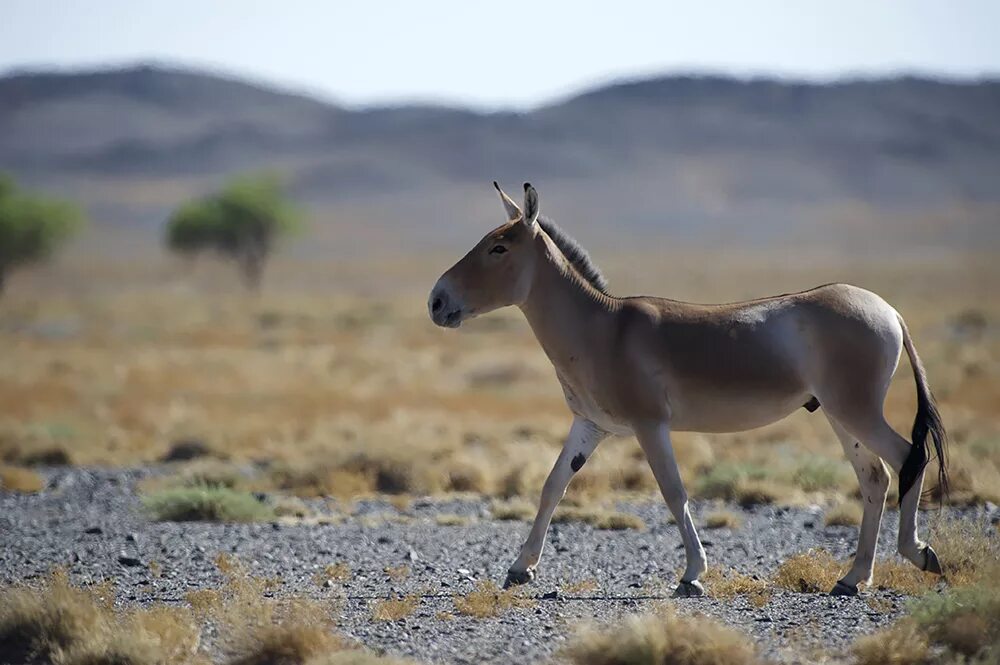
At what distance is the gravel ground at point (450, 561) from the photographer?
27.8 ft

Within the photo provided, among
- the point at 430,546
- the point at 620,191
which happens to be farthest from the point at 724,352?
the point at 620,191

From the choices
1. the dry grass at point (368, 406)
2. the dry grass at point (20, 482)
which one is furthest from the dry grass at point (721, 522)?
the dry grass at point (20, 482)

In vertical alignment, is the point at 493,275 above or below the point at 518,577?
above

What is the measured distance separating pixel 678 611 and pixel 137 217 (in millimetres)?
183206

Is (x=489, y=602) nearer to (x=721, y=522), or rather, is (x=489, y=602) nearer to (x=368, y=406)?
(x=721, y=522)

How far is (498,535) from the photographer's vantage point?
13.6 meters

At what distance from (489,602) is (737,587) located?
1891 mm

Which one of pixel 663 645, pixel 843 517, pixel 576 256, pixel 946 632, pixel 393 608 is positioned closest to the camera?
pixel 663 645

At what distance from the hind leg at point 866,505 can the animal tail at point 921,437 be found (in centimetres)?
34

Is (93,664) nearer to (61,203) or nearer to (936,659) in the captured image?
(936,659)

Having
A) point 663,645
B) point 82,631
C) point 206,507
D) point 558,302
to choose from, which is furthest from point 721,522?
point 82,631

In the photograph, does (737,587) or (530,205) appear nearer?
(737,587)

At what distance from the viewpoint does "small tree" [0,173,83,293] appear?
70.1 m

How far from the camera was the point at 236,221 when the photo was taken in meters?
86.4
